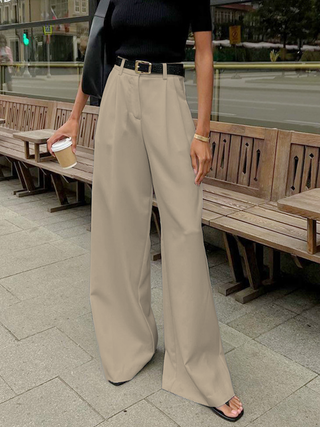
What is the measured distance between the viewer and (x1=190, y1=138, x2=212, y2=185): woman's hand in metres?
2.23

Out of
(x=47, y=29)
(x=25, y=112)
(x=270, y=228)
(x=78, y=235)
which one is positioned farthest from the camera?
(x=47, y=29)

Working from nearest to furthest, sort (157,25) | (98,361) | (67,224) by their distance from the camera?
(157,25), (98,361), (67,224)

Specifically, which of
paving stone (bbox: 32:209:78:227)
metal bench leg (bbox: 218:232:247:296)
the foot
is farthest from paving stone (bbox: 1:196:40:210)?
the foot

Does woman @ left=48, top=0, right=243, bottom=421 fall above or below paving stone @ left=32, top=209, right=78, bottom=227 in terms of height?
above

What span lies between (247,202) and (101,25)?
1.96m

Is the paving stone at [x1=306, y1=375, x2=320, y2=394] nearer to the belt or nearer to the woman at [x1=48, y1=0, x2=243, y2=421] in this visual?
the woman at [x1=48, y1=0, x2=243, y2=421]

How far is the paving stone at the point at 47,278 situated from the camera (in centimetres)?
377

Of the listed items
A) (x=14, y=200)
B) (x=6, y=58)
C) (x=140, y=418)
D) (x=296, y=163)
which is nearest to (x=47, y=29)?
(x=6, y=58)

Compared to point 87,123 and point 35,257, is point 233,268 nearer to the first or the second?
point 35,257

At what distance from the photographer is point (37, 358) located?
2889mm

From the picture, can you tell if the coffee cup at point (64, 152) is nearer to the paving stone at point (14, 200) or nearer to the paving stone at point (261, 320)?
the paving stone at point (261, 320)

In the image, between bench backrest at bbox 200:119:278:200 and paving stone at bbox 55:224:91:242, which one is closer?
bench backrest at bbox 200:119:278:200

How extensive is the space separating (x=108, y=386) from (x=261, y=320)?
1.16 meters

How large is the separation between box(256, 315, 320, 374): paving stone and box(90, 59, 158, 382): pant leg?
729mm
